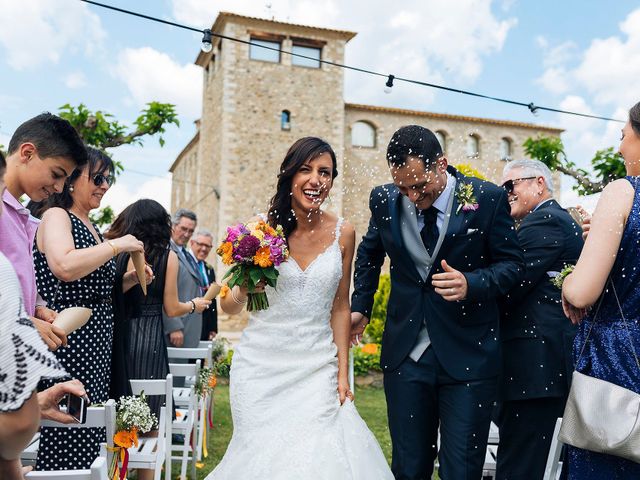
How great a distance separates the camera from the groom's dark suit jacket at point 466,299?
323cm

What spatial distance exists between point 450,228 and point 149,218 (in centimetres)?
272

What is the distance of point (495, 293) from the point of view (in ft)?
10.5

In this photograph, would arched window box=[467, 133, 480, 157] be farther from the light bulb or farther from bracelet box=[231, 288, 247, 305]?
bracelet box=[231, 288, 247, 305]

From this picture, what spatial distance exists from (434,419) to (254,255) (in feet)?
4.26

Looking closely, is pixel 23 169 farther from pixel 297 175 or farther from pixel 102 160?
pixel 297 175

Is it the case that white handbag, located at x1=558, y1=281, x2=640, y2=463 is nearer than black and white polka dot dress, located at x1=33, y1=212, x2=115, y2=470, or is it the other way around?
white handbag, located at x1=558, y1=281, x2=640, y2=463

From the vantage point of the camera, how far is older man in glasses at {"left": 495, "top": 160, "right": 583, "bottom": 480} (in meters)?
3.77

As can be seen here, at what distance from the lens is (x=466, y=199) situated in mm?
3285

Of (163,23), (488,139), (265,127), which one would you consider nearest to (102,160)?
(163,23)

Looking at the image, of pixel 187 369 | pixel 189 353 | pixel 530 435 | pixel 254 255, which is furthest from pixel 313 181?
pixel 189 353

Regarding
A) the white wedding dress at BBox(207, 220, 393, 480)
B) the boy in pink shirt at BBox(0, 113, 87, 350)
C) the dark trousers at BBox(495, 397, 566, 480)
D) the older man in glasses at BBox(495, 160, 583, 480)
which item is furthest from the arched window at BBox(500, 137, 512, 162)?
the boy in pink shirt at BBox(0, 113, 87, 350)

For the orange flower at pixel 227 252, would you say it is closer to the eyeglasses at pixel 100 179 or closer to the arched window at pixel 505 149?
the eyeglasses at pixel 100 179

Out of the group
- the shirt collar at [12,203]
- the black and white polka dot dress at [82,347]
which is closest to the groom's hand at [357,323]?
Result: the black and white polka dot dress at [82,347]

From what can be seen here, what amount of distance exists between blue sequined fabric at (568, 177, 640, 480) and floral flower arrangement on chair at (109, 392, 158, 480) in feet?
7.10
